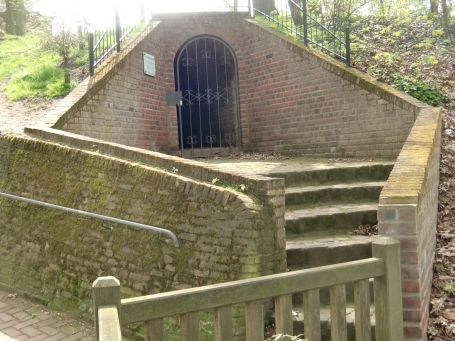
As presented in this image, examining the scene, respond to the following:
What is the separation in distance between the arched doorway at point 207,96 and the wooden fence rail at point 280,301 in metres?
7.83

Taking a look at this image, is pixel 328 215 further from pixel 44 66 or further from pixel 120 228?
pixel 44 66

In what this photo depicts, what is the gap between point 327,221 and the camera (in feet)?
17.0

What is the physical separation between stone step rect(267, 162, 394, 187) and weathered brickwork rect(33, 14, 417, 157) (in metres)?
1.45

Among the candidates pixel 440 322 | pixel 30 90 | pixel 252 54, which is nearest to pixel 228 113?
pixel 252 54

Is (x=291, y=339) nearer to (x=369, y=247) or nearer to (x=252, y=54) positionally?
(x=369, y=247)

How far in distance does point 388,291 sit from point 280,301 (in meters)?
0.81

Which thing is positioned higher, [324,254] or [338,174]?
[338,174]

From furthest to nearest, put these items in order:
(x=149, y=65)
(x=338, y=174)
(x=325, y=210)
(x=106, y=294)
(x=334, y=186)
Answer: (x=149, y=65)
(x=338, y=174)
(x=334, y=186)
(x=325, y=210)
(x=106, y=294)

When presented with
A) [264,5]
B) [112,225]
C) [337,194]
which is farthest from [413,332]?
[264,5]

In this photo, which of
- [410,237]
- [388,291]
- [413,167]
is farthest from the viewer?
[413,167]

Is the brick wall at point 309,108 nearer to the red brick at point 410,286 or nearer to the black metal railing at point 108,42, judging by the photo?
the black metal railing at point 108,42

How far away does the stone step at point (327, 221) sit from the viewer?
5.09 m

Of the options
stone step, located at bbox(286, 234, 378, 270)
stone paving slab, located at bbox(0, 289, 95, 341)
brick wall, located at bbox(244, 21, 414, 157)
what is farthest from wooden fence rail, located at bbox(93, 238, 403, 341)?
brick wall, located at bbox(244, 21, 414, 157)

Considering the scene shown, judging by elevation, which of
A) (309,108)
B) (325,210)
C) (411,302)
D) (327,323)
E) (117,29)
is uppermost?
(117,29)
